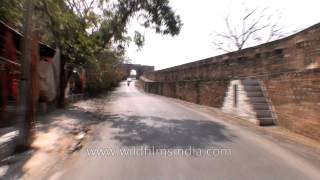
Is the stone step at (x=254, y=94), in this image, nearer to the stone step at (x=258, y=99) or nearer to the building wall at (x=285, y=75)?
the stone step at (x=258, y=99)

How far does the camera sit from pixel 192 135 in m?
11.7

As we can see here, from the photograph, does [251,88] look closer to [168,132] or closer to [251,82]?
[251,82]

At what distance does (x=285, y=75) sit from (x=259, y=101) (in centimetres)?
198

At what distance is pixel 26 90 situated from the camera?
29.9ft

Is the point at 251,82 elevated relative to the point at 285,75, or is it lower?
lower

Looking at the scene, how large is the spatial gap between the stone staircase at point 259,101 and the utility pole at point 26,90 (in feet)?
29.1

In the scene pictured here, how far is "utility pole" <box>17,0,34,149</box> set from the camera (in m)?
8.88

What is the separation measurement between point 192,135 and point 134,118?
15.7ft

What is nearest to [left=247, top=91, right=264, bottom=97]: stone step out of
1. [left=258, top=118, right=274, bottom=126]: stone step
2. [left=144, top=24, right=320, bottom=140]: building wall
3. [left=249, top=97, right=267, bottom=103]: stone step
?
[left=249, top=97, right=267, bottom=103]: stone step

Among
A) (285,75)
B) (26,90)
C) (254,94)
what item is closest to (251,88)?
(254,94)

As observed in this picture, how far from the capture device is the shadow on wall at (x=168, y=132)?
34.0 feet

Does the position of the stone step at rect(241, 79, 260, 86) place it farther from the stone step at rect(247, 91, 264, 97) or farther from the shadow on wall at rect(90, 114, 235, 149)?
the shadow on wall at rect(90, 114, 235, 149)

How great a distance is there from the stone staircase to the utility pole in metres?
8.86

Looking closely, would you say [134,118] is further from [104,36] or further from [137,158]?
[137,158]
